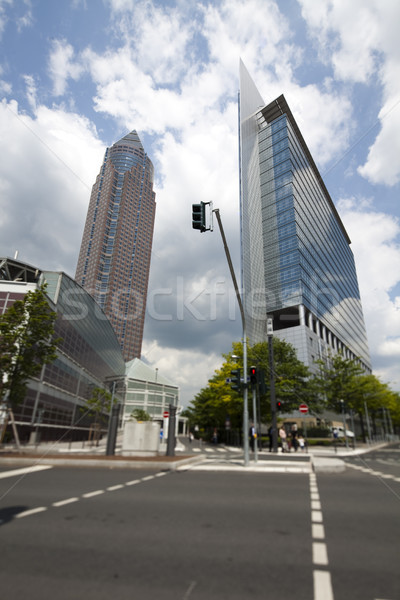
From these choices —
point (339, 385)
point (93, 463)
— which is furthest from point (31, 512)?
point (339, 385)

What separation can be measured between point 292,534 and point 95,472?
838cm

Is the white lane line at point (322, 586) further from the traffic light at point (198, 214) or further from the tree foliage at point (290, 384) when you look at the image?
the tree foliage at point (290, 384)

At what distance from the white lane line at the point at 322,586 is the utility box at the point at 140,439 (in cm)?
1650

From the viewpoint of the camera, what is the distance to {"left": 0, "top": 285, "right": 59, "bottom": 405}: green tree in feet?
59.0

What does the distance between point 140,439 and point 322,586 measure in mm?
17248

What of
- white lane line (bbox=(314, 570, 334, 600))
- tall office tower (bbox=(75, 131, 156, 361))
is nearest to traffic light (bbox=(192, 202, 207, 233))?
white lane line (bbox=(314, 570, 334, 600))

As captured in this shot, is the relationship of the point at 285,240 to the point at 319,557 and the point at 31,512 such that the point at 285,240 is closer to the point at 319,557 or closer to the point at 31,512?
the point at 31,512

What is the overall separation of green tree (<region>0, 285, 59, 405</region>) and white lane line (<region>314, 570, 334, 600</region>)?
59.2 feet

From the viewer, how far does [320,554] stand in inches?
151

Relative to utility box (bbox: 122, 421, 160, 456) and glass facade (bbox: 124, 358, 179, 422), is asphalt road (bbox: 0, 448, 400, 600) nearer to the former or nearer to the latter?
utility box (bbox: 122, 421, 160, 456)

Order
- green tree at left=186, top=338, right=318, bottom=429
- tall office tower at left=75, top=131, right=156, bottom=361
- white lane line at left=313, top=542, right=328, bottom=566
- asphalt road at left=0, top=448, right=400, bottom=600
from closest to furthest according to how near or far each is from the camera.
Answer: asphalt road at left=0, top=448, right=400, bottom=600 → white lane line at left=313, top=542, right=328, bottom=566 → green tree at left=186, top=338, right=318, bottom=429 → tall office tower at left=75, top=131, right=156, bottom=361

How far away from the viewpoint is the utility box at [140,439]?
18484 mm

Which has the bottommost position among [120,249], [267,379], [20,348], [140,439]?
[140,439]

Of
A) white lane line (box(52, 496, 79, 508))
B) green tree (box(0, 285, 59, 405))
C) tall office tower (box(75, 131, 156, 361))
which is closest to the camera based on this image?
white lane line (box(52, 496, 79, 508))
